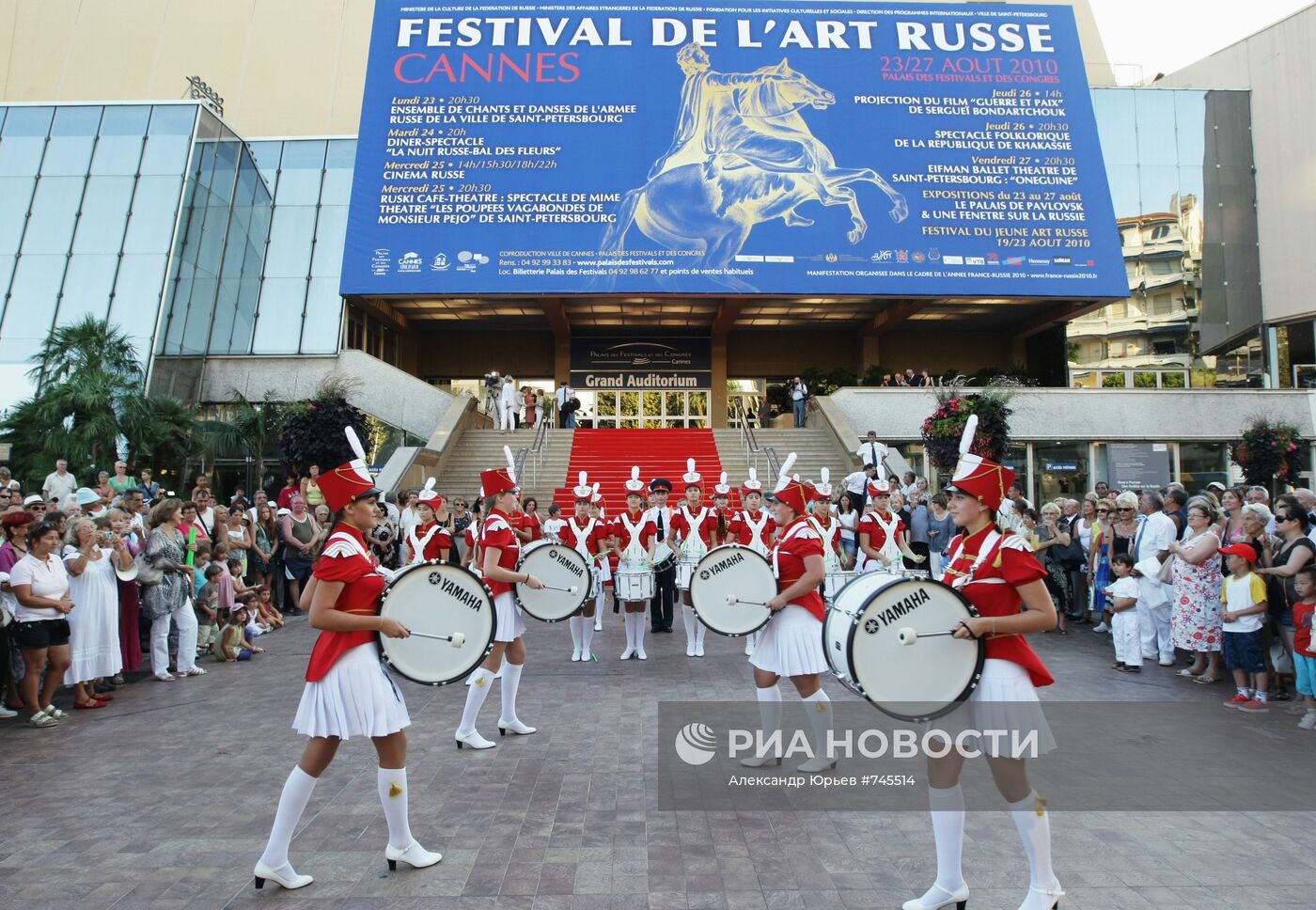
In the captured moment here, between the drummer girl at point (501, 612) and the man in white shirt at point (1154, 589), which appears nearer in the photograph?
the drummer girl at point (501, 612)

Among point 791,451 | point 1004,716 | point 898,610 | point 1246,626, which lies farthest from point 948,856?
point 791,451

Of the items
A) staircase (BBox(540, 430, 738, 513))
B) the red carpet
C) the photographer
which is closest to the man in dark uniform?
the red carpet

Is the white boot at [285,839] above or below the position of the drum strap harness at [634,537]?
below

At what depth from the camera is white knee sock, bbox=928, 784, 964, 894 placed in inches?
154

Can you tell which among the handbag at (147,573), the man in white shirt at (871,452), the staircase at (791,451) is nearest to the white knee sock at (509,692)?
the handbag at (147,573)

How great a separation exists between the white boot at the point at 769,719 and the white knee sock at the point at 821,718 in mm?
216

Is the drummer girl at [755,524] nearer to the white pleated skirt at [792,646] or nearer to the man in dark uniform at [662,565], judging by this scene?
the man in dark uniform at [662,565]

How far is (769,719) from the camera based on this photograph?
5.95 metres

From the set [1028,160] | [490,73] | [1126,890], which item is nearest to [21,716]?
[1126,890]

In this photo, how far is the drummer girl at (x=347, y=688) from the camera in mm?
4156

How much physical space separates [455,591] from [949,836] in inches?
111

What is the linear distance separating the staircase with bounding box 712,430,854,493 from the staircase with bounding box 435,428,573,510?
187 inches

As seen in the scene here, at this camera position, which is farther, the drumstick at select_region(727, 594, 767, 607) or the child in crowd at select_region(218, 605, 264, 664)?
the child in crowd at select_region(218, 605, 264, 664)

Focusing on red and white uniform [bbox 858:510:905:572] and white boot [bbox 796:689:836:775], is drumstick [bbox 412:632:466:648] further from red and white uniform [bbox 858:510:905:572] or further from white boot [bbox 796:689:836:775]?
red and white uniform [bbox 858:510:905:572]
